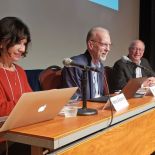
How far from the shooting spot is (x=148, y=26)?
206 inches

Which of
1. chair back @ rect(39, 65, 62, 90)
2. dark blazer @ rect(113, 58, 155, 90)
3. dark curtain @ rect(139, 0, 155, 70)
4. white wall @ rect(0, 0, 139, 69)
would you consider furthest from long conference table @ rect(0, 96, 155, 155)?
dark curtain @ rect(139, 0, 155, 70)

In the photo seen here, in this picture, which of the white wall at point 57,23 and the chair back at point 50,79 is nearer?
the chair back at point 50,79

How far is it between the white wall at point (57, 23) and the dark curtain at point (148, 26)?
85 cm

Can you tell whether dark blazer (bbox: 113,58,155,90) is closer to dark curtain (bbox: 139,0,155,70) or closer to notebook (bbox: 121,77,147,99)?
notebook (bbox: 121,77,147,99)

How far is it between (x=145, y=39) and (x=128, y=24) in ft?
1.64

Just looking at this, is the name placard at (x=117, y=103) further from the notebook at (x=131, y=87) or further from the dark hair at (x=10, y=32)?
the dark hair at (x=10, y=32)

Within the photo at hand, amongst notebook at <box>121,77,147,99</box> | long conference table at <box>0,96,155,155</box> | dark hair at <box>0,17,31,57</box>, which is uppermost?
dark hair at <box>0,17,31,57</box>

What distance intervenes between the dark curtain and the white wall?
85 cm

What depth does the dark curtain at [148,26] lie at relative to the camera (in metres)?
5.17

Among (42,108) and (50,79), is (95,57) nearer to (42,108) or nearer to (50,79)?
(50,79)

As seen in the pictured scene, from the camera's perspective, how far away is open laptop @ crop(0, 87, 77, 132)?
1058 mm

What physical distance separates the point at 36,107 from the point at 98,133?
1.09ft

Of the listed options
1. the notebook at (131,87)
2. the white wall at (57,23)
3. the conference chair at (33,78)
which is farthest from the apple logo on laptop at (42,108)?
the white wall at (57,23)

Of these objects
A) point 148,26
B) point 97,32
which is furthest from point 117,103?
point 148,26
